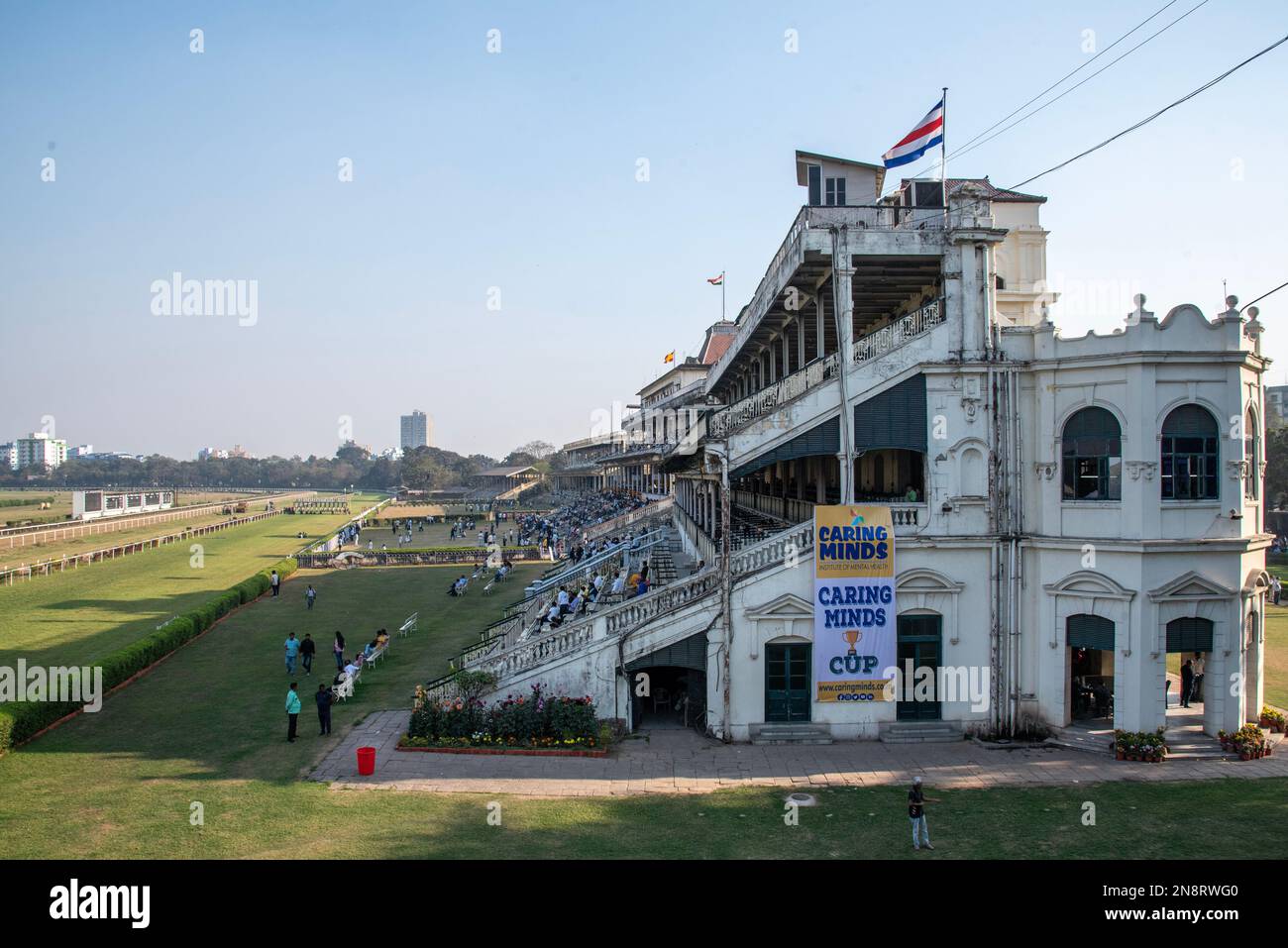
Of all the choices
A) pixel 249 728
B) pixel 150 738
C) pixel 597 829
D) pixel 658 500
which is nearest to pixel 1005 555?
pixel 597 829

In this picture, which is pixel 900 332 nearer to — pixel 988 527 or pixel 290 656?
pixel 988 527

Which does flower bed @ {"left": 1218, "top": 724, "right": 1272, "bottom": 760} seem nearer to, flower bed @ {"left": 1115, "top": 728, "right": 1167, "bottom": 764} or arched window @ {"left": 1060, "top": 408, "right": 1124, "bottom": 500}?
flower bed @ {"left": 1115, "top": 728, "right": 1167, "bottom": 764}

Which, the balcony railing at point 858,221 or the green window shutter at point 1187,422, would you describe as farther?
the balcony railing at point 858,221

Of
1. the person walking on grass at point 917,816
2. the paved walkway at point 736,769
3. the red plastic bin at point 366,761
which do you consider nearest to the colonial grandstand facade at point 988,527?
the paved walkway at point 736,769

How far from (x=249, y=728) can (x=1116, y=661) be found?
2277cm

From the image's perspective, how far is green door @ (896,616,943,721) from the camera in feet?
73.4

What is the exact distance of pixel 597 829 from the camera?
52.4 ft

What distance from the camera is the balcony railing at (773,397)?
936 inches

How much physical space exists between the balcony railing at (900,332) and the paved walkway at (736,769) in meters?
→ 10.4

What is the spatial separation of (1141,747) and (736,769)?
9750 mm

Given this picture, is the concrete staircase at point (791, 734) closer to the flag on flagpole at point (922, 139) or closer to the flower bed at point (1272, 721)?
the flower bed at point (1272, 721)

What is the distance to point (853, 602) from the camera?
2209 centimetres

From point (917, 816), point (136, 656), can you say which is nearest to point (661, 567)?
point (136, 656)

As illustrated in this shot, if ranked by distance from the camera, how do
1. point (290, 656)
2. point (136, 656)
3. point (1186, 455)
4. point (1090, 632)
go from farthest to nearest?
point (290, 656) → point (136, 656) → point (1090, 632) → point (1186, 455)
